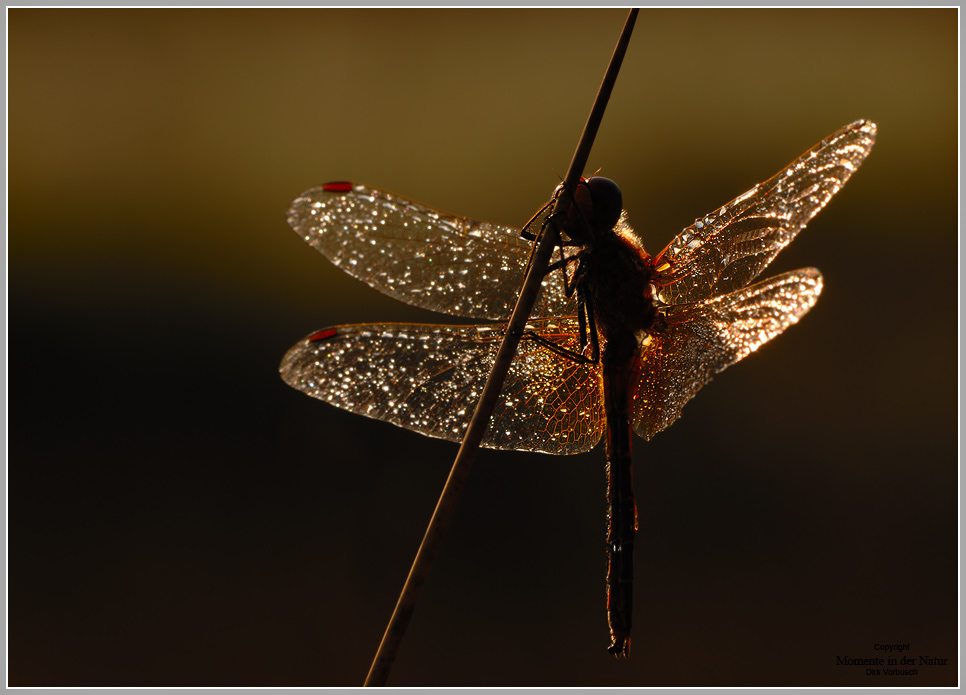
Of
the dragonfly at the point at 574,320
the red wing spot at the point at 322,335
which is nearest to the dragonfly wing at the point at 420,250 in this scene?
the dragonfly at the point at 574,320

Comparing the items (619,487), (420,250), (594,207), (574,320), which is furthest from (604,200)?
(619,487)

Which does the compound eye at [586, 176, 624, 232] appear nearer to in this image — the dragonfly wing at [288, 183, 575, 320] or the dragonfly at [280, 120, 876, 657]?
the dragonfly at [280, 120, 876, 657]

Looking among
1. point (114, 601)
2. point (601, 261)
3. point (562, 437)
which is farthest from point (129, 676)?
point (601, 261)

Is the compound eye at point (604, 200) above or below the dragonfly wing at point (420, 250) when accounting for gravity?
above

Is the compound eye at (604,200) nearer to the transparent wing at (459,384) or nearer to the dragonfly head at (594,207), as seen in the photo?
the dragonfly head at (594,207)

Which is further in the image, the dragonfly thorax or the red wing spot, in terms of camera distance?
the red wing spot

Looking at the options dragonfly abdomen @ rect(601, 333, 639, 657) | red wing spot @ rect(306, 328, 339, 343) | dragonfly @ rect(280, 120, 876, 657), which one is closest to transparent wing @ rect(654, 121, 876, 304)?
dragonfly @ rect(280, 120, 876, 657)
